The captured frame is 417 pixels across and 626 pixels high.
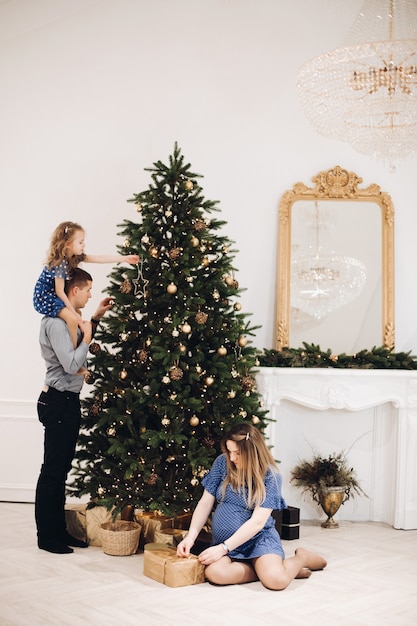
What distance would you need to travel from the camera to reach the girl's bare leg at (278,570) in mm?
4062

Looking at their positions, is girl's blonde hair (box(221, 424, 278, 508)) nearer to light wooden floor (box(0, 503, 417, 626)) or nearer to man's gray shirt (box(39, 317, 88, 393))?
light wooden floor (box(0, 503, 417, 626))

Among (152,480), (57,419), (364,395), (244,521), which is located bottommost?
(244,521)

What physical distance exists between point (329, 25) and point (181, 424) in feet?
13.1

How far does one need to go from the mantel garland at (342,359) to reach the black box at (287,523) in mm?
1219

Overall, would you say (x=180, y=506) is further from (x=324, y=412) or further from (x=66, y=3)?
(x=66, y=3)

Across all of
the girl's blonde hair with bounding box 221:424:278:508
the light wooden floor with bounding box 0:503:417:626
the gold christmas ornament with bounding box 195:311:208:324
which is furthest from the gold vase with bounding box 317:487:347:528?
the gold christmas ornament with bounding box 195:311:208:324

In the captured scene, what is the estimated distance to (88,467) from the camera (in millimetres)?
4953

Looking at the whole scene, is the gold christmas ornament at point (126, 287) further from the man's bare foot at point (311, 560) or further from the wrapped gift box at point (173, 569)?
the man's bare foot at point (311, 560)

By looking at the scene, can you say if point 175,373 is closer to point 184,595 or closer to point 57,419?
point 57,419

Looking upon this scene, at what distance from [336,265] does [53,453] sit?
9.65ft

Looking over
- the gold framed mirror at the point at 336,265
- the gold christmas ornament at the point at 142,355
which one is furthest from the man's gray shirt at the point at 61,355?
the gold framed mirror at the point at 336,265

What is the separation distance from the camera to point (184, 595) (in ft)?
13.0

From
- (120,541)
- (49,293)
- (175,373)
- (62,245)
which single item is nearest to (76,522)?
(120,541)

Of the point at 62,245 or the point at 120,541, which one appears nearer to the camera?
the point at 120,541
